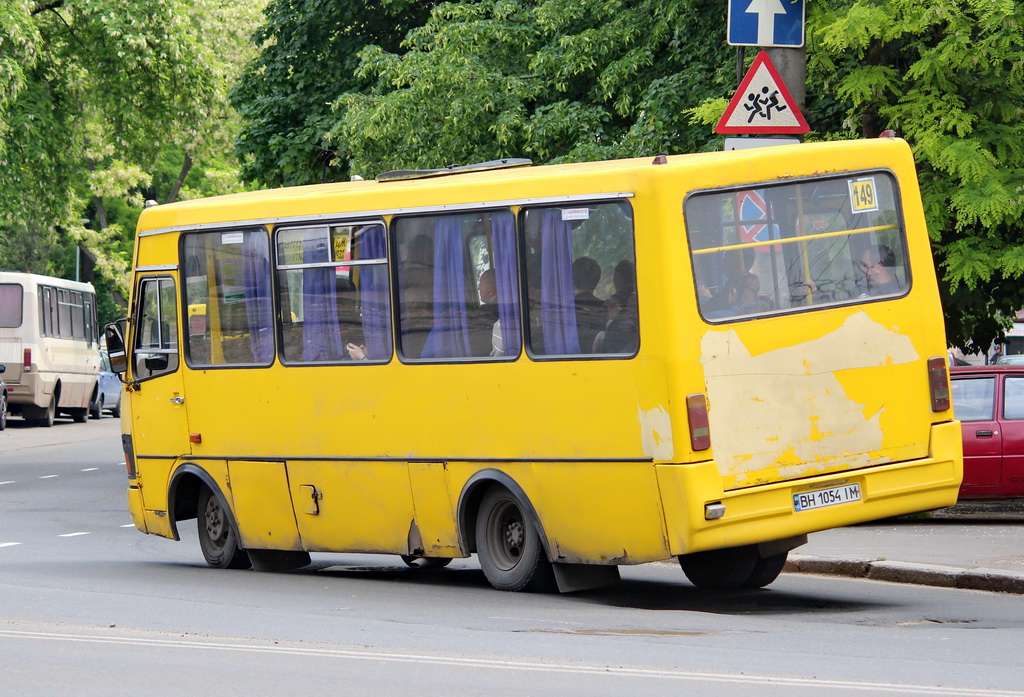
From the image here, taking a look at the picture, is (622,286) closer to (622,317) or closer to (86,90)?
(622,317)

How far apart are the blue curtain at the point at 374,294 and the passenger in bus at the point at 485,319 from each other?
0.83 m

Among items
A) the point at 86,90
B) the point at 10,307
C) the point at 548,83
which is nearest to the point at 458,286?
the point at 548,83

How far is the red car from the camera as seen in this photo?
16719mm

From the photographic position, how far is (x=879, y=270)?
34.8 feet

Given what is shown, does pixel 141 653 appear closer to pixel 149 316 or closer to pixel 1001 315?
pixel 149 316


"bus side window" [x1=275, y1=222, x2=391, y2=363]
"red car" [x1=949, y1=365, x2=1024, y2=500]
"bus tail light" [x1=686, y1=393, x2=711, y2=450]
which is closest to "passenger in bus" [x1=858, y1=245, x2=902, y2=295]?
"bus tail light" [x1=686, y1=393, x2=711, y2=450]

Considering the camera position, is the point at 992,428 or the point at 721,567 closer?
the point at 721,567

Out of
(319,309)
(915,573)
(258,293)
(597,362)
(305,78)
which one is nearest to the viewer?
(597,362)

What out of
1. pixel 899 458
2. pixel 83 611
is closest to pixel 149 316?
pixel 83 611

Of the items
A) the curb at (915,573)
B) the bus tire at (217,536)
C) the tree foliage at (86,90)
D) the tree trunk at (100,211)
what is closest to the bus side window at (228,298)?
the bus tire at (217,536)

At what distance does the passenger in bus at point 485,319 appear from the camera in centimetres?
1111

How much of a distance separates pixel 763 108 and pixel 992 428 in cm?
628

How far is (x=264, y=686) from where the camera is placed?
759 centimetres

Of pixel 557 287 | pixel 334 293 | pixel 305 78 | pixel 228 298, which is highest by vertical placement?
pixel 305 78
